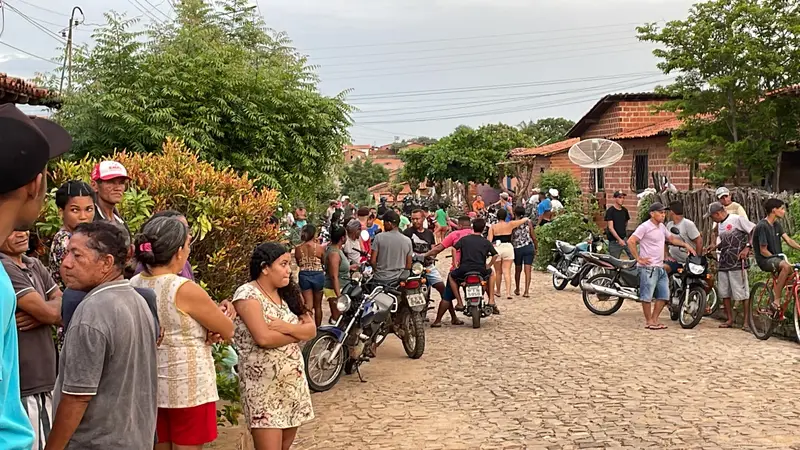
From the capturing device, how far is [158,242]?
4355 mm

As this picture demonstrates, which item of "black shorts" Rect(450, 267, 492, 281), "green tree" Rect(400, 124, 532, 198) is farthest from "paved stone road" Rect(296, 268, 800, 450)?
"green tree" Rect(400, 124, 532, 198)

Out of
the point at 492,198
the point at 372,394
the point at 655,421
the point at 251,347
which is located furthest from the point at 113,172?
the point at 492,198

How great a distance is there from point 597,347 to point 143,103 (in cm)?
690

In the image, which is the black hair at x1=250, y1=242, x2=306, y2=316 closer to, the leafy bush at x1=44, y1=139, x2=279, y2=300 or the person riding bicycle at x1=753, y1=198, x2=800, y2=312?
the leafy bush at x1=44, y1=139, x2=279, y2=300

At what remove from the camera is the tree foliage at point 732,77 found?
709 inches

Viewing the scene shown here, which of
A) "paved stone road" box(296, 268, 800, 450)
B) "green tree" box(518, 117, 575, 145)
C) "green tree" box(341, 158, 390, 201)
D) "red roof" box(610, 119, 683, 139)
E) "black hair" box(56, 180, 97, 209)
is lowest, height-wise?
"paved stone road" box(296, 268, 800, 450)

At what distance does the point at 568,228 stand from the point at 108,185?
13940 millimetres

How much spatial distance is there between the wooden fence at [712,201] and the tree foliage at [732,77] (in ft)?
8.12

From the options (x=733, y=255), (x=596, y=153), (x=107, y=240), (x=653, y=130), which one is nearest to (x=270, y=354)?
(x=107, y=240)

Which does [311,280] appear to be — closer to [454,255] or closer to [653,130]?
[454,255]

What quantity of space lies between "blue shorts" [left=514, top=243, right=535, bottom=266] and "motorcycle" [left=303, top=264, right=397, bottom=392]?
253 inches

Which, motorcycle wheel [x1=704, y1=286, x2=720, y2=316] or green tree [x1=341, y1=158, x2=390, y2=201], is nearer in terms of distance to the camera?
motorcycle wheel [x1=704, y1=286, x2=720, y2=316]

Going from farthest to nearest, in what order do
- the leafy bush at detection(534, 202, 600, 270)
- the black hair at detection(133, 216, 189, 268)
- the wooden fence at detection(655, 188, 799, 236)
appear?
the leafy bush at detection(534, 202, 600, 270), the wooden fence at detection(655, 188, 799, 236), the black hair at detection(133, 216, 189, 268)

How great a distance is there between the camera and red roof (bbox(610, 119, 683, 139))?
24.2 meters
